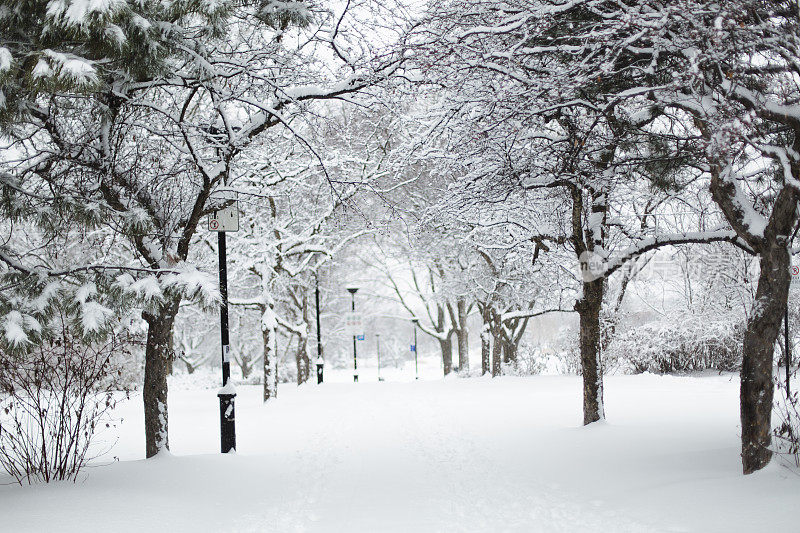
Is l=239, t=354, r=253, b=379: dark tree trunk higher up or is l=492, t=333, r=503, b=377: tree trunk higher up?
l=492, t=333, r=503, b=377: tree trunk

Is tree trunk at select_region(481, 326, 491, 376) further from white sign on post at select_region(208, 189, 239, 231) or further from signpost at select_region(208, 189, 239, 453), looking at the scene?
white sign on post at select_region(208, 189, 239, 231)

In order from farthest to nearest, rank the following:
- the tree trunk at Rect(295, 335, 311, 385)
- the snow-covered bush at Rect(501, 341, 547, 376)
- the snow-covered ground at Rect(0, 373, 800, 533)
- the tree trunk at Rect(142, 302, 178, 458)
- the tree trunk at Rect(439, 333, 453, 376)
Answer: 1. the tree trunk at Rect(439, 333, 453, 376)
2. the tree trunk at Rect(295, 335, 311, 385)
3. the snow-covered bush at Rect(501, 341, 547, 376)
4. the tree trunk at Rect(142, 302, 178, 458)
5. the snow-covered ground at Rect(0, 373, 800, 533)

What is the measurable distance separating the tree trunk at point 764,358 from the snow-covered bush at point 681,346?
14.4 meters

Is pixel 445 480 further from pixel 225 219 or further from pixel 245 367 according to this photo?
pixel 245 367

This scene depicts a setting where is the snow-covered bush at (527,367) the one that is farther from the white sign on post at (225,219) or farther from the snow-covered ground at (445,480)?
the white sign on post at (225,219)

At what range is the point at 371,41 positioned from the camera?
8.55 m

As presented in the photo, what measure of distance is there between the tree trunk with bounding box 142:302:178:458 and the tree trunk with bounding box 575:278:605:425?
245 inches

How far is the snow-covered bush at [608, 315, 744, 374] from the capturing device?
19734 millimetres

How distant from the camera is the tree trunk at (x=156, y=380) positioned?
815cm

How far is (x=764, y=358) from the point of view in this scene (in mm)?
6090

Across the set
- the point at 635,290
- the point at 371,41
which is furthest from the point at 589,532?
the point at 635,290

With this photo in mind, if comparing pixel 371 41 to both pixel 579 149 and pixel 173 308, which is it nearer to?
pixel 579 149

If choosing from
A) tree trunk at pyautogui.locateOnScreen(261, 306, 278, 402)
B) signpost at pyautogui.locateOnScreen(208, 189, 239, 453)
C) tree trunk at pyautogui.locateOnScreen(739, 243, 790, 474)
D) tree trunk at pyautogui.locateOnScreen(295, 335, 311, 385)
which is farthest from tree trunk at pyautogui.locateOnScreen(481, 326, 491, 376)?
tree trunk at pyautogui.locateOnScreen(739, 243, 790, 474)

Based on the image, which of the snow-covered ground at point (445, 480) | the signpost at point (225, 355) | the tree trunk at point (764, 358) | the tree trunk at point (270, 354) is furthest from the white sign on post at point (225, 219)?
the tree trunk at point (270, 354)
